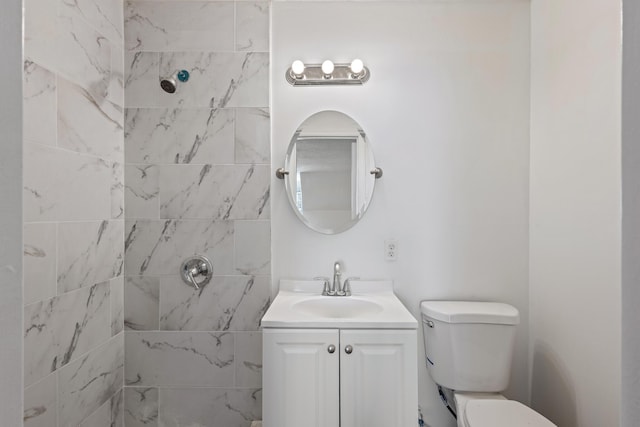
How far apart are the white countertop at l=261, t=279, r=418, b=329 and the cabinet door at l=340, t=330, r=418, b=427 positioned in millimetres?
44

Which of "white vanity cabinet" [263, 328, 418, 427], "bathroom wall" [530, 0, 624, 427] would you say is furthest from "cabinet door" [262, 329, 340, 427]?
"bathroom wall" [530, 0, 624, 427]

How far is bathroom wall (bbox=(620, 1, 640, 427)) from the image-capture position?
0.33 m

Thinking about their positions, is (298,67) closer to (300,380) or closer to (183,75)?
(183,75)

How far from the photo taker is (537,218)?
75.0 inches

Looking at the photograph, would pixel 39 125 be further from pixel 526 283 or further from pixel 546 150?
pixel 526 283

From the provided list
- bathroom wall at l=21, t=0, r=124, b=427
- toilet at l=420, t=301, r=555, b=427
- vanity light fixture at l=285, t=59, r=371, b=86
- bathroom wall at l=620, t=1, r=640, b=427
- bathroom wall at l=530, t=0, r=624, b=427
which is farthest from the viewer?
vanity light fixture at l=285, t=59, r=371, b=86

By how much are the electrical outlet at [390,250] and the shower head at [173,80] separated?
1346 mm

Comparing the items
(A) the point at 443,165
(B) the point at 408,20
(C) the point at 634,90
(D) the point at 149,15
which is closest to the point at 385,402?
(A) the point at 443,165

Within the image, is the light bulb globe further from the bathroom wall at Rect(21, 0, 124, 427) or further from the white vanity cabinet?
the white vanity cabinet

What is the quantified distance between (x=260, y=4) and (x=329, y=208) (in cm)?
112

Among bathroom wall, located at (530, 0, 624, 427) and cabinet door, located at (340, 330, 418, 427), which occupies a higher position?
bathroom wall, located at (530, 0, 624, 427)

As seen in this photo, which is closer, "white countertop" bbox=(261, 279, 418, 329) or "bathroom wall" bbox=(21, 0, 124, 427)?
"bathroom wall" bbox=(21, 0, 124, 427)

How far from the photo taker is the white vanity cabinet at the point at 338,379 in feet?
4.69

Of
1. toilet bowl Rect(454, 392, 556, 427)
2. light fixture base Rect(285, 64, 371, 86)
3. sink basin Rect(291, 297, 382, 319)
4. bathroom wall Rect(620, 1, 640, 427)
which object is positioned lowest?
toilet bowl Rect(454, 392, 556, 427)
